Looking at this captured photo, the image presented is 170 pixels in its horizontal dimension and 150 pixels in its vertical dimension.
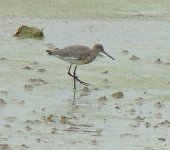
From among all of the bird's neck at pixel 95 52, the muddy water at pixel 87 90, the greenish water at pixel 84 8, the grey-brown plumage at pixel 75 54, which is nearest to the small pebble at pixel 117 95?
the muddy water at pixel 87 90

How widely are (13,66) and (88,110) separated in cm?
277

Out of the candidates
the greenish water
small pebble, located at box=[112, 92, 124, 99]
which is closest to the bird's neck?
→ small pebble, located at box=[112, 92, 124, 99]

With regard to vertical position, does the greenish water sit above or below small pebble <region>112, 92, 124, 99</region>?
below

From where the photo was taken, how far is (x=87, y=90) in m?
12.0

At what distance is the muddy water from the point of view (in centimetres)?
934

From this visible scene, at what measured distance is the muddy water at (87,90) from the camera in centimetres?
934

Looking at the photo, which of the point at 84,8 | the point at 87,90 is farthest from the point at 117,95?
the point at 84,8

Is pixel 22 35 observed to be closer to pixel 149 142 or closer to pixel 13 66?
pixel 13 66

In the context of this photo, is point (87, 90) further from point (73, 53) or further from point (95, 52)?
point (95, 52)

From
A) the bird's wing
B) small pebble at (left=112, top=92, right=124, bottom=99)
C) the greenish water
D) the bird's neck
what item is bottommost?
the greenish water

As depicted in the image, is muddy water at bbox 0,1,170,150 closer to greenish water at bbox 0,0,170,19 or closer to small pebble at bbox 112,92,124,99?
small pebble at bbox 112,92,124,99

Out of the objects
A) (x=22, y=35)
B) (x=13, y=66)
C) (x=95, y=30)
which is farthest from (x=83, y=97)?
(x=95, y=30)

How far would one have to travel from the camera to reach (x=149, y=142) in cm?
925

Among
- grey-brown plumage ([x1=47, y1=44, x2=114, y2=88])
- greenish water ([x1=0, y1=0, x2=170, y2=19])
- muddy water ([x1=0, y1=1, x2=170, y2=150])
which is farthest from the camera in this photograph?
greenish water ([x1=0, y1=0, x2=170, y2=19])
